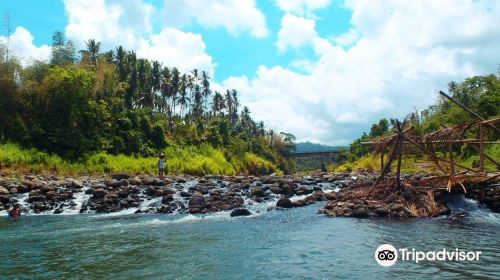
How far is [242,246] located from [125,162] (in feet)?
94.0

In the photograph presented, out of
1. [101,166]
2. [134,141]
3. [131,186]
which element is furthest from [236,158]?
[131,186]

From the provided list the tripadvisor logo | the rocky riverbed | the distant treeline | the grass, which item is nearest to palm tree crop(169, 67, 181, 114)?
the distant treeline

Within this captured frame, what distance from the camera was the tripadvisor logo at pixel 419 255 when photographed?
9.61 meters

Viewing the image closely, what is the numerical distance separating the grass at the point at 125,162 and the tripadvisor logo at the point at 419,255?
26331 millimetres

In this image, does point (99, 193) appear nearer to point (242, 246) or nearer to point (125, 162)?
point (242, 246)

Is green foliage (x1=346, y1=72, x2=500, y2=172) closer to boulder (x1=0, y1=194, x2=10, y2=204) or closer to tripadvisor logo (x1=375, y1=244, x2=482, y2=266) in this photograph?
tripadvisor logo (x1=375, y1=244, x2=482, y2=266)

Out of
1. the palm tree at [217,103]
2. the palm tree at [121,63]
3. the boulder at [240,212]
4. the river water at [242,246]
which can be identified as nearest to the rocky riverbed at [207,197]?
the boulder at [240,212]

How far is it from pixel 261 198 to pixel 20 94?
25884 mm

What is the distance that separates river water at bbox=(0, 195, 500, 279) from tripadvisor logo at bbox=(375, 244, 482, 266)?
0.79 ft

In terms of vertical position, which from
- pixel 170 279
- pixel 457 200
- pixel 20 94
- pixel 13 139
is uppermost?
pixel 20 94

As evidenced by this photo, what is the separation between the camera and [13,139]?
34750 millimetres

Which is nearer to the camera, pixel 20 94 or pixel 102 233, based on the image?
pixel 102 233

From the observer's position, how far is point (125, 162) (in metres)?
38.3

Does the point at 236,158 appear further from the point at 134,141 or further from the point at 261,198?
the point at 261,198
